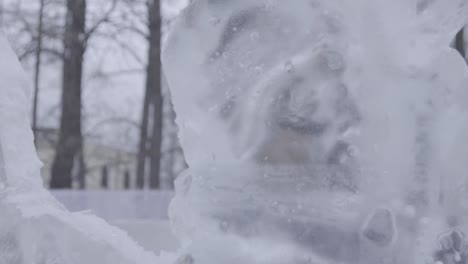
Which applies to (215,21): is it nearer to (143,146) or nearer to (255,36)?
→ (255,36)

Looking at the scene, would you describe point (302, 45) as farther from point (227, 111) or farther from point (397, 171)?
point (397, 171)

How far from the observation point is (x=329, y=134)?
4.70 ft

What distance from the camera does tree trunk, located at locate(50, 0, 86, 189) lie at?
899 centimetres

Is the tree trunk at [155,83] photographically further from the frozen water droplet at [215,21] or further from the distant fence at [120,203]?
the frozen water droplet at [215,21]

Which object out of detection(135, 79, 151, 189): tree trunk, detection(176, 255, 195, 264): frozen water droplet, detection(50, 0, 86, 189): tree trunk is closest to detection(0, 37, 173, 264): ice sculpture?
detection(176, 255, 195, 264): frozen water droplet

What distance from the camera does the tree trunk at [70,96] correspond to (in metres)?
8.99

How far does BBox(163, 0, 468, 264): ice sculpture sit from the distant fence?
4.23m

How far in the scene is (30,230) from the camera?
4.95 ft

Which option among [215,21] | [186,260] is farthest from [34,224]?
[215,21]

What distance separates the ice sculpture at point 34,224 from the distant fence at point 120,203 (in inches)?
158

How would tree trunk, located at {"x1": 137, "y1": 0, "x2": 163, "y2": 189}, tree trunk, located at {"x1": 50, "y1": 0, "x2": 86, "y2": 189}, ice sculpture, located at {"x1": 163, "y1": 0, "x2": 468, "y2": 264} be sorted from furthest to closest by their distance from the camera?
1. tree trunk, located at {"x1": 137, "y1": 0, "x2": 163, "y2": 189}
2. tree trunk, located at {"x1": 50, "y1": 0, "x2": 86, "y2": 189}
3. ice sculpture, located at {"x1": 163, "y1": 0, "x2": 468, "y2": 264}

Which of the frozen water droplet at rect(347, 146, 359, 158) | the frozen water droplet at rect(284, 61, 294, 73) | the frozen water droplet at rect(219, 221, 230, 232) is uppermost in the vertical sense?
the frozen water droplet at rect(284, 61, 294, 73)

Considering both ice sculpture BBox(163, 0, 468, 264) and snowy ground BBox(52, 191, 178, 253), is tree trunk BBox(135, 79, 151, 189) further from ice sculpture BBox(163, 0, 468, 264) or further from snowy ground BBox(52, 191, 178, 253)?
ice sculpture BBox(163, 0, 468, 264)

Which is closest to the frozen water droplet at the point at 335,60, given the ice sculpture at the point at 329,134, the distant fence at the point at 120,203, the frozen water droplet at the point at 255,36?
the ice sculpture at the point at 329,134
